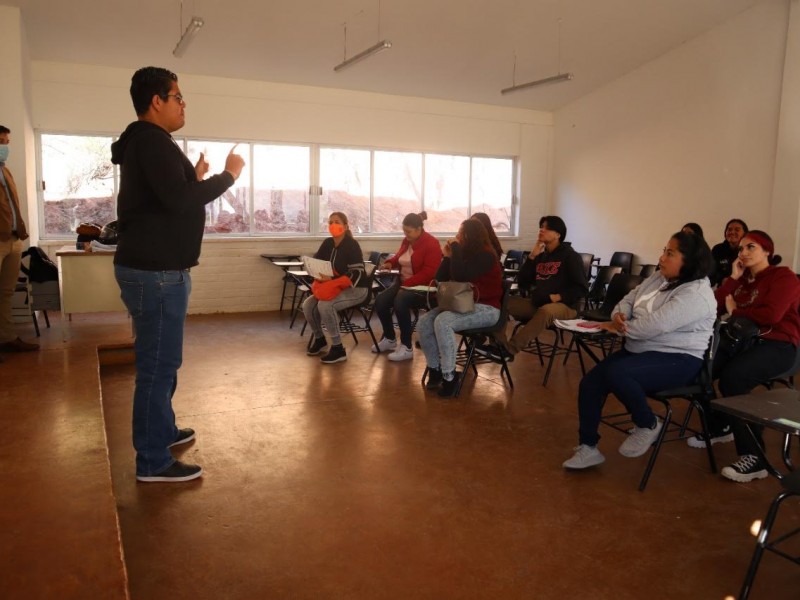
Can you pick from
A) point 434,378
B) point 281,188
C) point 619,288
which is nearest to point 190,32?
point 281,188

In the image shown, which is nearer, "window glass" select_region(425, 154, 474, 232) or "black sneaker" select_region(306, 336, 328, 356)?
"black sneaker" select_region(306, 336, 328, 356)

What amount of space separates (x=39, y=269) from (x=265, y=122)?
12.4ft

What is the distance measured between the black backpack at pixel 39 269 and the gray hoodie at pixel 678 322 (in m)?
4.66

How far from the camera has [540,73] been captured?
8.16m

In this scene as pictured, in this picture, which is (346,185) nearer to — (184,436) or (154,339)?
(184,436)

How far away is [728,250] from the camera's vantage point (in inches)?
239

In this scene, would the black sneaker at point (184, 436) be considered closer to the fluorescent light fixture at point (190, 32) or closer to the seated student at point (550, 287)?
the seated student at point (550, 287)

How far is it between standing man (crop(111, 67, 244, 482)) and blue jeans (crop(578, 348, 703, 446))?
194cm

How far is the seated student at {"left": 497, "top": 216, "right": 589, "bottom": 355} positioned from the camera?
4613 millimetres

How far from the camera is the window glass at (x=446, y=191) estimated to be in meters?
9.47

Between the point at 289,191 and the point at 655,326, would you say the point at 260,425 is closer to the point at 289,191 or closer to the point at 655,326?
the point at 655,326

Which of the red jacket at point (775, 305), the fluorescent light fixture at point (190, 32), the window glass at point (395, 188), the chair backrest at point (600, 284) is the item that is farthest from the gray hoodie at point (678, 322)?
the window glass at point (395, 188)

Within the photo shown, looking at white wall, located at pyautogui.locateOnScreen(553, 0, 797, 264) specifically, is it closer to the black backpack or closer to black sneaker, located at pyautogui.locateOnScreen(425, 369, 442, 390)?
black sneaker, located at pyautogui.locateOnScreen(425, 369, 442, 390)

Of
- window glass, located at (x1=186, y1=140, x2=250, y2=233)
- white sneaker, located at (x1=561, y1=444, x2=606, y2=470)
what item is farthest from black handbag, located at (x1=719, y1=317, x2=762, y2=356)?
window glass, located at (x1=186, y1=140, x2=250, y2=233)
